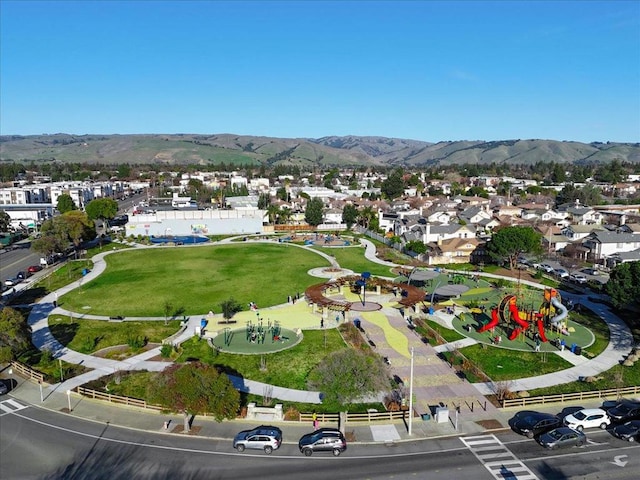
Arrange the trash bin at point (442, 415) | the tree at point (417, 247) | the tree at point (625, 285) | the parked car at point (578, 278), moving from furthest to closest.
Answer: the tree at point (417, 247), the parked car at point (578, 278), the tree at point (625, 285), the trash bin at point (442, 415)

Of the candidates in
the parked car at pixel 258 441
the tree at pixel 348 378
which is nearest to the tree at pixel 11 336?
the parked car at pixel 258 441

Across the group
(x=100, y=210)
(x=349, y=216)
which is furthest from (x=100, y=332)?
(x=349, y=216)

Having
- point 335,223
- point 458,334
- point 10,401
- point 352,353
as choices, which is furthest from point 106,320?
point 335,223

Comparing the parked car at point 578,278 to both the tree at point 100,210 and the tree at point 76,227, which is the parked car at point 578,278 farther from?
the tree at point 100,210

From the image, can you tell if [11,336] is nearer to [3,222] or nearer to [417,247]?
[417,247]

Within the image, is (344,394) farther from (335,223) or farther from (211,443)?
(335,223)

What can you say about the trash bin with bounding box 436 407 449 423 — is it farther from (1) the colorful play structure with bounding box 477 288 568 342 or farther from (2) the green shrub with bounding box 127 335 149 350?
(2) the green shrub with bounding box 127 335 149 350
